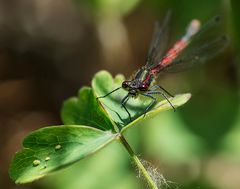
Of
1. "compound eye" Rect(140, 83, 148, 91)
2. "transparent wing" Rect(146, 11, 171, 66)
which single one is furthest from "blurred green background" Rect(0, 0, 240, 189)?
"compound eye" Rect(140, 83, 148, 91)

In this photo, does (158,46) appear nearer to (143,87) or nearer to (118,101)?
(143,87)

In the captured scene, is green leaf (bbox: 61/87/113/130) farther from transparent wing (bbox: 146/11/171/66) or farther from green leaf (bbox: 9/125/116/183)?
transparent wing (bbox: 146/11/171/66)

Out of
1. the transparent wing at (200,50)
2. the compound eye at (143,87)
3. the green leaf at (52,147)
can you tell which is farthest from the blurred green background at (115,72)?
the green leaf at (52,147)

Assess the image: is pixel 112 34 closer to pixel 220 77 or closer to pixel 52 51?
pixel 52 51

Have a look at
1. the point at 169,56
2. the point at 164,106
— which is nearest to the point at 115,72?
the point at 169,56

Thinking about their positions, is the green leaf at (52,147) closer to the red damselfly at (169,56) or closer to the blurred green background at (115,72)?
the red damselfly at (169,56)

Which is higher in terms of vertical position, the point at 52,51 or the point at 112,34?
the point at 52,51

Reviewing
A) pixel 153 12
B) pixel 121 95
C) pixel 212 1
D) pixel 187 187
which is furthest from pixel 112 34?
pixel 121 95

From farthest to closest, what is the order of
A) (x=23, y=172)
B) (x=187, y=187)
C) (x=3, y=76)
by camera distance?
(x=3, y=76), (x=187, y=187), (x=23, y=172)
